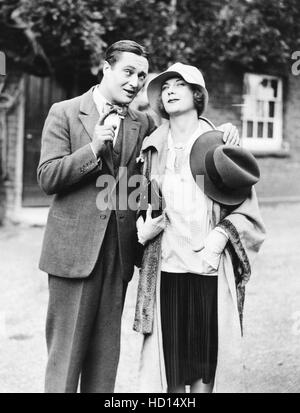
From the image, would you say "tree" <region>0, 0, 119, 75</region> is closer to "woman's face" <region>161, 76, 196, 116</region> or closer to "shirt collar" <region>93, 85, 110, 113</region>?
"shirt collar" <region>93, 85, 110, 113</region>

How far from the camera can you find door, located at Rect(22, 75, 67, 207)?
925cm

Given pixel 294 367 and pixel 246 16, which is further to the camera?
pixel 246 16

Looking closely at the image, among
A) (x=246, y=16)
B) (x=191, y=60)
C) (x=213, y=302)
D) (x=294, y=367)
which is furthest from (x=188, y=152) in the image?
(x=246, y=16)

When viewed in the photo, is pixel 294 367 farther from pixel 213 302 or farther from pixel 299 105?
pixel 299 105

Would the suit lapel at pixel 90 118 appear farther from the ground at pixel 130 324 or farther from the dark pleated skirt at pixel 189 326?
the ground at pixel 130 324

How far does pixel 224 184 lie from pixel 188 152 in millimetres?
252

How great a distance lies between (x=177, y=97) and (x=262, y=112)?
31.9ft

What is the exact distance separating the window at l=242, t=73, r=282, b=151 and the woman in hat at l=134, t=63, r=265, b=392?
920 centimetres

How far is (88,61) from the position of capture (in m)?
8.89

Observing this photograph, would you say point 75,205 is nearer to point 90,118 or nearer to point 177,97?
point 90,118

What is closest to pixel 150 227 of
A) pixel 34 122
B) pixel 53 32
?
pixel 53 32

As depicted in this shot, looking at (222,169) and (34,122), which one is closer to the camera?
(222,169)

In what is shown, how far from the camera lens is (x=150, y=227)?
2.69m
